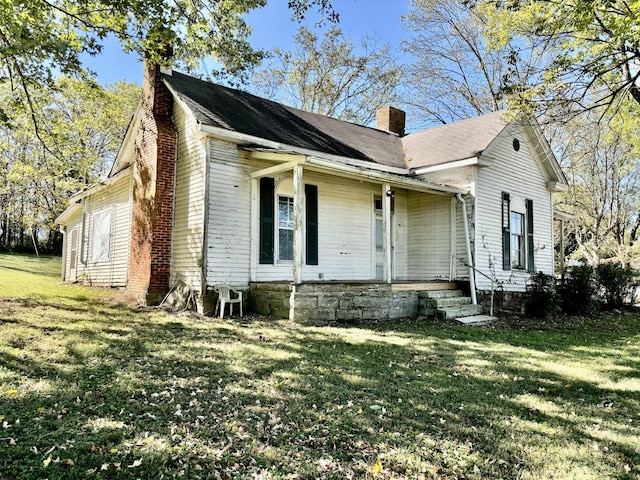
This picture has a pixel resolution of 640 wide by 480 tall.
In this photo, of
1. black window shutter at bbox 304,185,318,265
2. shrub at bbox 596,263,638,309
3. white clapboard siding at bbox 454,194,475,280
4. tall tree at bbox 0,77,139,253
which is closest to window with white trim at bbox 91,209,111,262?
tall tree at bbox 0,77,139,253

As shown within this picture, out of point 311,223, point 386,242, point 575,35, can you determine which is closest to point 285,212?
point 311,223

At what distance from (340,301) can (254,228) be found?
2517mm

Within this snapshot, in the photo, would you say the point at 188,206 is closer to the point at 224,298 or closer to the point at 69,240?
the point at 224,298

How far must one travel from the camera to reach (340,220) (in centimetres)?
1111

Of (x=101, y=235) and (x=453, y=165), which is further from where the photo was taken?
(x=101, y=235)

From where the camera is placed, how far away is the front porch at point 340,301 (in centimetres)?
834

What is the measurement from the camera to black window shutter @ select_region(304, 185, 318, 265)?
10.4 m

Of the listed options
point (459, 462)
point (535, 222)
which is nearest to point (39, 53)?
point (459, 462)

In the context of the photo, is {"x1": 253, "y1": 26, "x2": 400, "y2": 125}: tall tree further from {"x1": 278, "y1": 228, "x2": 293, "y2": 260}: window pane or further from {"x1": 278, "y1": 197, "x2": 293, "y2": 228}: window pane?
{"x1": 278, "y1": 228, "x2": 293, "y2": 260}: window pane

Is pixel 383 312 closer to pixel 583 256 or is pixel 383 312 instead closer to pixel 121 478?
pixel 121 478

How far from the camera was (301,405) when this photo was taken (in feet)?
13.1

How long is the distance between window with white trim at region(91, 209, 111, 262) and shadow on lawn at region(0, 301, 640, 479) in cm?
704

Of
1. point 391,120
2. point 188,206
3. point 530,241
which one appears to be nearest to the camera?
point 188,206

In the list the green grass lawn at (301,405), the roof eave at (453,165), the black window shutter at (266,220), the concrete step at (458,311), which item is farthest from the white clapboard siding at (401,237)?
the green grass lawn at (301,405)
